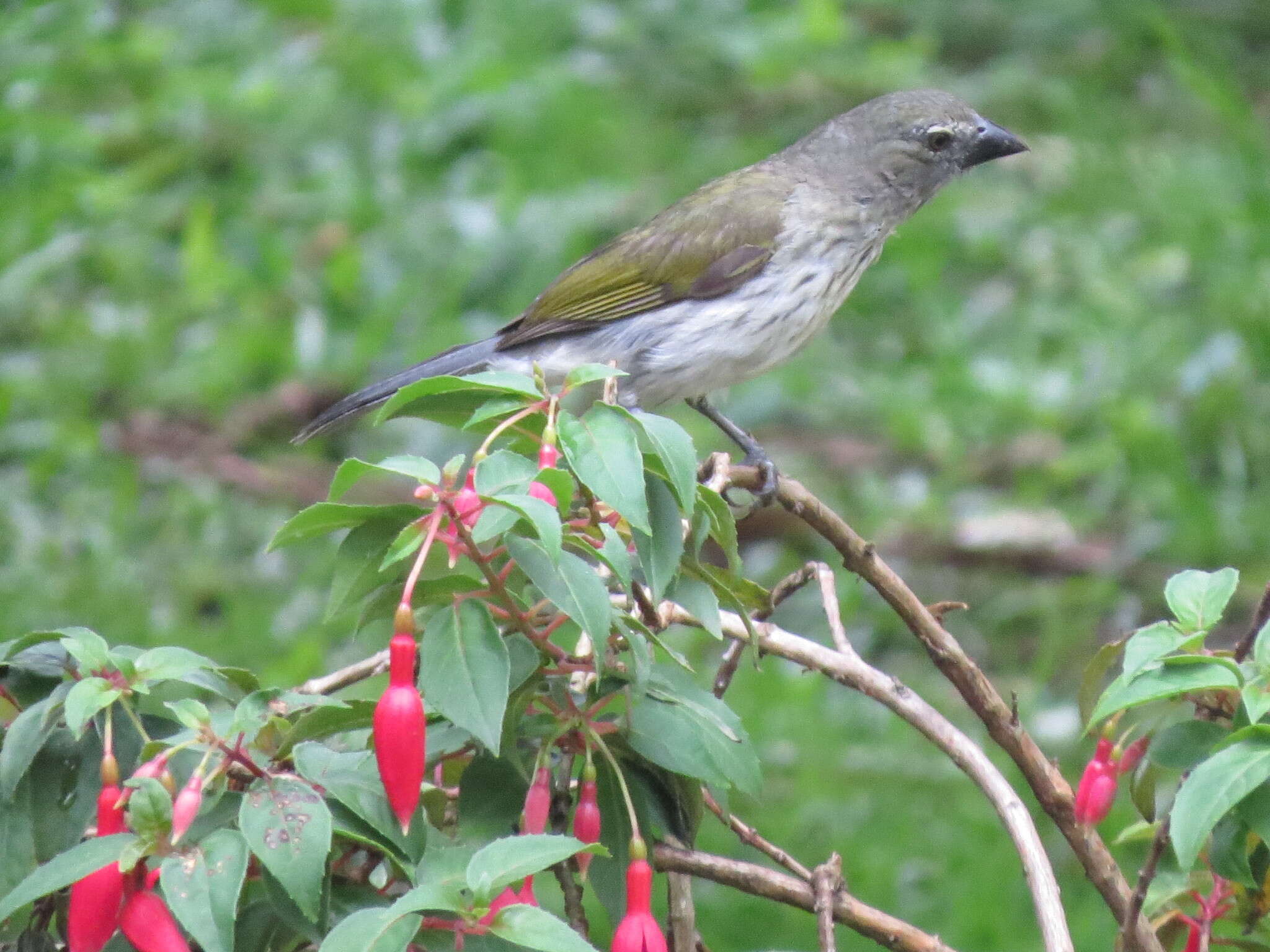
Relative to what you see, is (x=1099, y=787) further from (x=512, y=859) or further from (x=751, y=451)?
(x=751, y=451)

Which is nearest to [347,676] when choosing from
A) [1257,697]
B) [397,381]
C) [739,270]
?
[1257,697]

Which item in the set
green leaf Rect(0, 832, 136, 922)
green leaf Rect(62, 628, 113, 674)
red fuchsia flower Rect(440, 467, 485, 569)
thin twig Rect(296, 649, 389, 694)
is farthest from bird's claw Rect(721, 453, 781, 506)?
green leaf Rect(0, 832, 136, 922)

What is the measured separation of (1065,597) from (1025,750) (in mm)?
2798

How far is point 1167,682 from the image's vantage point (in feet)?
4.47

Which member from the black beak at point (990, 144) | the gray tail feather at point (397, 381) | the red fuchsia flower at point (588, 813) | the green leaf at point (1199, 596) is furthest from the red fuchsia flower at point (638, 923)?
the black beak at point (990, 144)

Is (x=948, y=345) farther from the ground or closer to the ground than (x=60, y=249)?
closer to the ground

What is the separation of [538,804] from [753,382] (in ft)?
12.7

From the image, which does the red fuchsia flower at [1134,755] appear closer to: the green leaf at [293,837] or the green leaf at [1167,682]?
the green leaf at [1167,682]

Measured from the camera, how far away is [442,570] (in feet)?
4.91


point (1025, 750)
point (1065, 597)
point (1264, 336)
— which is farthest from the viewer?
point (1264, 336)

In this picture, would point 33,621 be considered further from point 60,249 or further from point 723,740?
point 723,740

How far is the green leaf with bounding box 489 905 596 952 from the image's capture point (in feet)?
3.86

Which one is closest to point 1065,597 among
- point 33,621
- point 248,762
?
point 33,621

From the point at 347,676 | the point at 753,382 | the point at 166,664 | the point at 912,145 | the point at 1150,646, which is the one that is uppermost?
the point at 166,664
